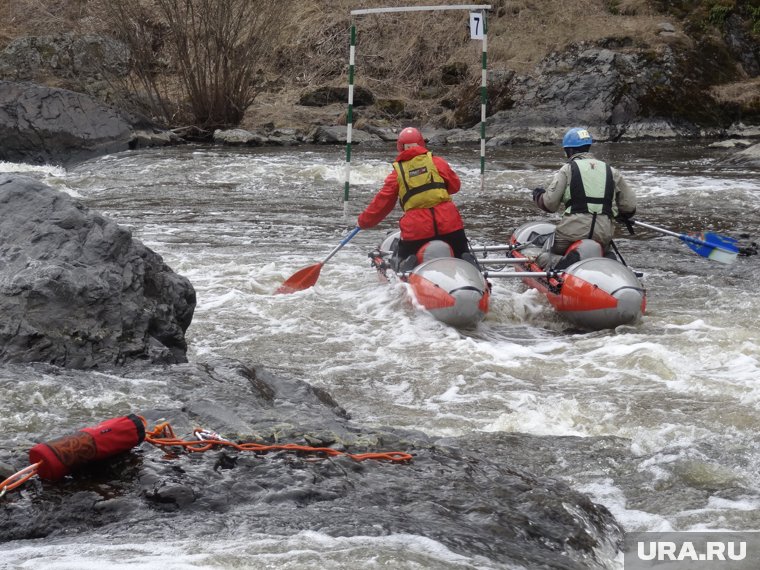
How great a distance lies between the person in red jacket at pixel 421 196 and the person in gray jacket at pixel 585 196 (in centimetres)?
71

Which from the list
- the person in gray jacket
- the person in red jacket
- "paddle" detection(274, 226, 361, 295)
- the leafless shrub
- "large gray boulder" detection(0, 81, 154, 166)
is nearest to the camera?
the person in gray jacket

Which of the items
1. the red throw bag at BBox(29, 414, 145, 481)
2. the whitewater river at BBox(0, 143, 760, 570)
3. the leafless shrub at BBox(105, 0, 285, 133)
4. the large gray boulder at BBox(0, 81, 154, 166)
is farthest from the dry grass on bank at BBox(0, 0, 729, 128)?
the red throw bag at BBox(29, 414, 145, 481)

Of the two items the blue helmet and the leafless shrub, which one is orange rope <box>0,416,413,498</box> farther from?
the leafless shrub

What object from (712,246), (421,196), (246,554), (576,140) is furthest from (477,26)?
(246,554)

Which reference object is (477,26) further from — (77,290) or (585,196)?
(77,290)

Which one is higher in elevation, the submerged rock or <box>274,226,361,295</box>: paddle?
the submerged rock

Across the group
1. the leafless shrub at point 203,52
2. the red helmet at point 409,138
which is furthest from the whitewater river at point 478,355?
the leafless shrub at point 203,52

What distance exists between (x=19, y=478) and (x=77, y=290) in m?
1.98

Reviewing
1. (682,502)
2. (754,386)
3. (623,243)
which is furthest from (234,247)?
(682,502)

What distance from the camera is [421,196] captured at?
7.26 m

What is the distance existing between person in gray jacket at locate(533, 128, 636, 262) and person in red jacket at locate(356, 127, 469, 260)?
2.34 feet

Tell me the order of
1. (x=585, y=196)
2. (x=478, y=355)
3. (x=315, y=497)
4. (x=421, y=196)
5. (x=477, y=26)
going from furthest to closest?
(x=477, y=26) → (x=421, y=196) → (x=585, y=196) → (x=478, y=355) → (x=315, y=497)

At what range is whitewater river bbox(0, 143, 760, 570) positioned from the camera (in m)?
3.71

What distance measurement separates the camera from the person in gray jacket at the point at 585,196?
710 centimetres
